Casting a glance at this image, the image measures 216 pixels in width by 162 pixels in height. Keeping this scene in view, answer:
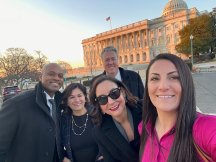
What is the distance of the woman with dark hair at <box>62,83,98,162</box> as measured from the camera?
152 inches

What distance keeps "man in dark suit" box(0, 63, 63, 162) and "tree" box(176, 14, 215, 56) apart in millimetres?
55950

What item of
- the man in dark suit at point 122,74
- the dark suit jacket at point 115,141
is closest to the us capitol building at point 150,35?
the man in dark suit at point 122,74

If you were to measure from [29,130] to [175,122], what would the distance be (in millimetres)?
2196

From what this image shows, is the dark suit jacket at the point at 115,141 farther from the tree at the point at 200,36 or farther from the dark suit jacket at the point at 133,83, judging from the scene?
the tree at the point at 200,36

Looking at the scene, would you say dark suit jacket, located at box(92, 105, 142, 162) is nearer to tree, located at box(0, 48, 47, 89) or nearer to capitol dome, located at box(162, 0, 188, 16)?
tree, located at box(0, 48, 47, 89)

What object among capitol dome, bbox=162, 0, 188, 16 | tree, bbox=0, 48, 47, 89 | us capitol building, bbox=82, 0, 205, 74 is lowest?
tree, bbox=0, 48, 47, 89

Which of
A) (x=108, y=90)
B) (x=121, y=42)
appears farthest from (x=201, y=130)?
(x=121, y=42)

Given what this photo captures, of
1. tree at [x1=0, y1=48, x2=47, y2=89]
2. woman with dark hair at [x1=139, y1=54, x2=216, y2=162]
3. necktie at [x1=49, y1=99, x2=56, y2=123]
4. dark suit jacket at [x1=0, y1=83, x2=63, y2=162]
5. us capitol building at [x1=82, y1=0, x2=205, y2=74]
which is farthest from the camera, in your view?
us capitol building at [x1=82, y1=0, x2=205, y2=74]

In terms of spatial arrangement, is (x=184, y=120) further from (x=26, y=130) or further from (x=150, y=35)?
(x=150, y=35)

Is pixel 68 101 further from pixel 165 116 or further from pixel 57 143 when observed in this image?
pixel 165 116

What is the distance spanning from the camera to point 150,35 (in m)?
93.2

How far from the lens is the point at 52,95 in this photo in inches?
157

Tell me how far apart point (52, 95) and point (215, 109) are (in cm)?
836

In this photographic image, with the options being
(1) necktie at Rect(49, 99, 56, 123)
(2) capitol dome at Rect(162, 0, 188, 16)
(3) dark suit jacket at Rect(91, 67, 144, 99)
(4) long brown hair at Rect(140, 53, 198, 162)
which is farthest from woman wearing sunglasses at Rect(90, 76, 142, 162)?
(2) capitol dome at Rect(162, 0, 188, 16)
